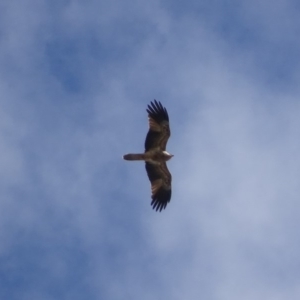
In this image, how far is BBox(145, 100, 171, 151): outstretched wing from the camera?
33.5 metres

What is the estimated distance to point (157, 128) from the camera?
33.6 metres

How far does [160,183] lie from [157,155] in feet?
4.60

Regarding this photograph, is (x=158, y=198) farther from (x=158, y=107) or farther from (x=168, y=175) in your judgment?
(x=158, y=107)

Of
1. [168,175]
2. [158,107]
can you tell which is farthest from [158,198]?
[158,107]

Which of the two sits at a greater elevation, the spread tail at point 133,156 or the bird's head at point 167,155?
the bird's head at point 167,155

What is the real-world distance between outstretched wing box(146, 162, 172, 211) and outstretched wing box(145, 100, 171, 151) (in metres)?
0.93

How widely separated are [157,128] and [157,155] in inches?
43.0

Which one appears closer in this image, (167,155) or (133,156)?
(133,156)

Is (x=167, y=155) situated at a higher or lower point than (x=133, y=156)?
higher

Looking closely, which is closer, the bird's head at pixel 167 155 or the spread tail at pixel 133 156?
the spread tail at pixel 133 156

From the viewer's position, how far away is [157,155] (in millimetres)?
33781

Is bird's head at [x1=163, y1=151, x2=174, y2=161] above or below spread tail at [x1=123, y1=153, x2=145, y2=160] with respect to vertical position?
above

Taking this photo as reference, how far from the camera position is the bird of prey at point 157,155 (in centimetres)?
3353

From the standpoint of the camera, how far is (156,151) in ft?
111
